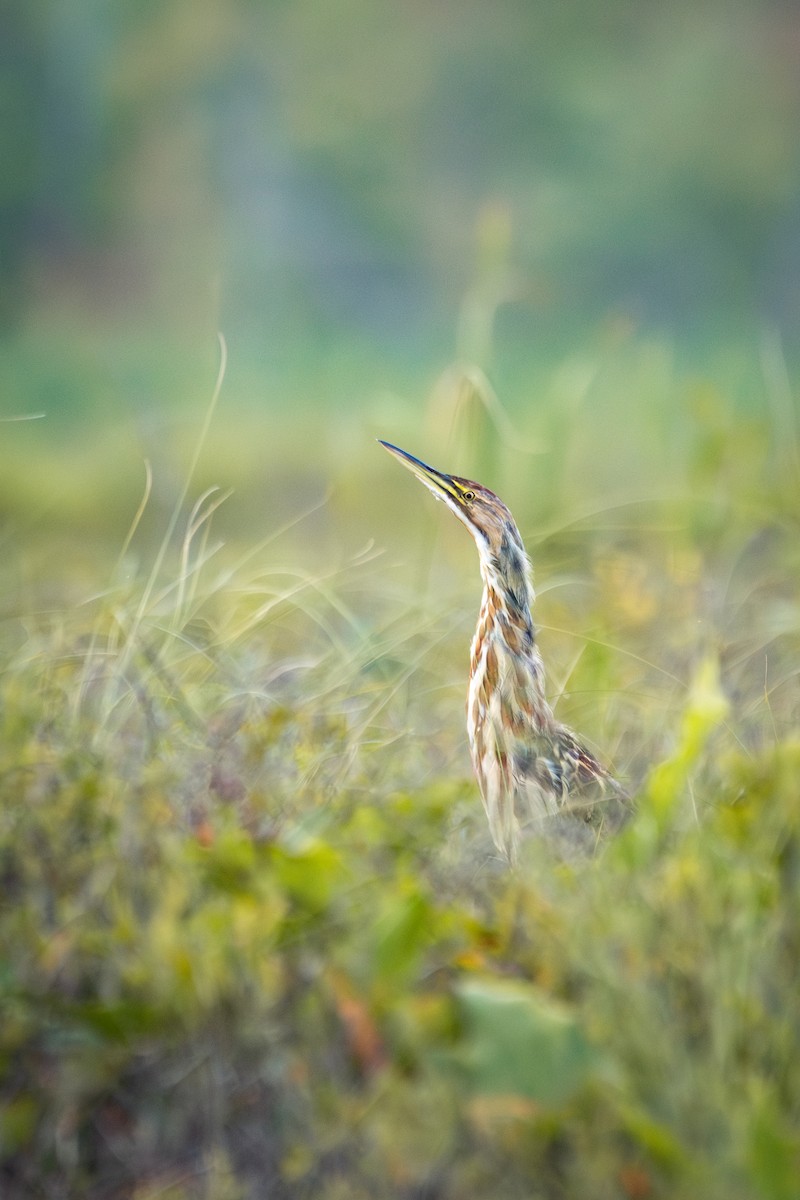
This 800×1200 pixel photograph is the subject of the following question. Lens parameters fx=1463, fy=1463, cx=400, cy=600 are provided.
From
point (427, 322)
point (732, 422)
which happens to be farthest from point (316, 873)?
point (427, 322)

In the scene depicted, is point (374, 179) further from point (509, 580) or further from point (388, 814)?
point (388, 814)

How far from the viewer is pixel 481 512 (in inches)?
49.3

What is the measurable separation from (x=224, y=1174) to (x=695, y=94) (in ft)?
15.5

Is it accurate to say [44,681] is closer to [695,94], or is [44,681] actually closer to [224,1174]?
[224,1174]

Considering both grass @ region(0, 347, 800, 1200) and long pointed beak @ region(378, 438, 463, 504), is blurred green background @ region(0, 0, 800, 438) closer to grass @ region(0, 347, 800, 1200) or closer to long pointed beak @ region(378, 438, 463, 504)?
long pointed beak @ region(378, 438, 463, 504)

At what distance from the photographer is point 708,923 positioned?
805 millimetres

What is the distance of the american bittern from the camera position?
1154mm

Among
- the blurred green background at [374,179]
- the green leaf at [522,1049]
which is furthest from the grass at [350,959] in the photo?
the blurred green background at [374,179]

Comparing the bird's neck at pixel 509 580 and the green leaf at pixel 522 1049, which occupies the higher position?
the green leaf at pixel 522 1049

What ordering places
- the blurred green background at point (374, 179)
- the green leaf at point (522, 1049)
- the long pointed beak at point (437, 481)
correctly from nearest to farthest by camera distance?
the green leaf at point (522, 1049) < the long pointed beak at point (437, 481) < the blurred green background at point (374, 179)

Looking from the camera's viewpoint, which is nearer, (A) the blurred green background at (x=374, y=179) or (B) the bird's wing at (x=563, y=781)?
(B) the bird's wing at (x=563, y=781)

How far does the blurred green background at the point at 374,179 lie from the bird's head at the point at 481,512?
3003 mm

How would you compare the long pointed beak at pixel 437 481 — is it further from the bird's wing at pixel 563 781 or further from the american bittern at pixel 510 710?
the bird's wing at pixel 563 781

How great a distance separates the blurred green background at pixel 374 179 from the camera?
4465mm
